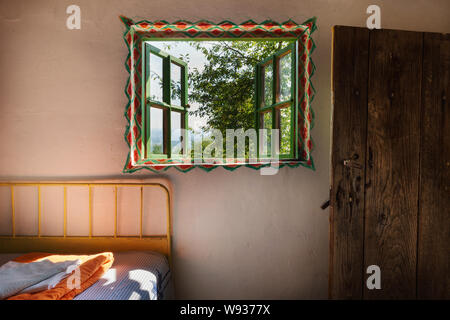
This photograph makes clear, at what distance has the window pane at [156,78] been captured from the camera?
1.75m

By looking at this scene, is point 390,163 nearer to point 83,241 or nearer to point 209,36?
point 209,36

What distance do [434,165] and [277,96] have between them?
110 centimetres

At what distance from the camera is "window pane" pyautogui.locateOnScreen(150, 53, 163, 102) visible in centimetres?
175

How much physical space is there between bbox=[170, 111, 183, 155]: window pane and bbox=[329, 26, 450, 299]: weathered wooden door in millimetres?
1112

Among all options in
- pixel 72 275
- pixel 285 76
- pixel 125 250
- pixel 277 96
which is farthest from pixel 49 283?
pixel 285 76

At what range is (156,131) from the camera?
1761 millimetres

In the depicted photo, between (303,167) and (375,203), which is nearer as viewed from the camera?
(375,203)

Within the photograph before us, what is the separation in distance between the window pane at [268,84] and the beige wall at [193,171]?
1.12ft

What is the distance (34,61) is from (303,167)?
2.09 metres

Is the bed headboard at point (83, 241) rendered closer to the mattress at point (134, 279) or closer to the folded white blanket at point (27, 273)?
the mattress at point (134, 279)

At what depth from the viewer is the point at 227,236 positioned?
5.65 feet
